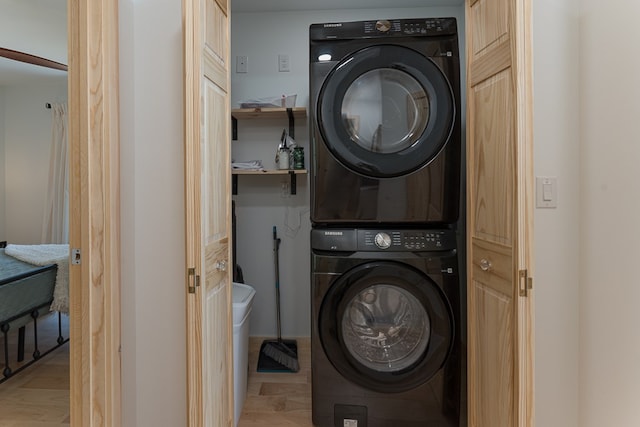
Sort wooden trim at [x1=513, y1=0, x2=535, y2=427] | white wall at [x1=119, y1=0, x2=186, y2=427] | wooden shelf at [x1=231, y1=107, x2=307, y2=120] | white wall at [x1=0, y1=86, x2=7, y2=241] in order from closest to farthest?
wooden trim at [x1=513, y1=0, x2=535, y2=427]
white wall at [x1=119, y1=0, x2=186, y2=427]
wooden shelf at [x1=231, y1=107, x2=307, y2=120]
white wall at [x1=0, y1=86, x2=7, y2=241]

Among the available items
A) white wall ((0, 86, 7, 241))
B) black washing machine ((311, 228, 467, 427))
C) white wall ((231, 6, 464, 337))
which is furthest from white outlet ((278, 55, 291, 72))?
white wall ((0, 86, 7, 241))

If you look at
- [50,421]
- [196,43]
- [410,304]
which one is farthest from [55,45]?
[410,304]

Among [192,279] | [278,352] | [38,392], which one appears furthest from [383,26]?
[38,392]

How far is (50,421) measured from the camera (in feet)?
5.82

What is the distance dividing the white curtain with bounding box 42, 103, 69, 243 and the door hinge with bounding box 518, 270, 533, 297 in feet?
13.5

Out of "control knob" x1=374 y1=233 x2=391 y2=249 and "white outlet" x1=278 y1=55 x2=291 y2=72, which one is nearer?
"control knob" x1=374 y1=233 x2=391 y2=249

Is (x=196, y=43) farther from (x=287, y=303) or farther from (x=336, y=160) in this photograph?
(x=287, y=303)

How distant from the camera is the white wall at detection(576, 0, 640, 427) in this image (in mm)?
1140

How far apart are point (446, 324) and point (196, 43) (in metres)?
1.43

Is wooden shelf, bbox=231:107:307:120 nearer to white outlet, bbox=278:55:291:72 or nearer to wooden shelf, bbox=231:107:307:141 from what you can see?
wooden shelf, bbox=231:107:307:141

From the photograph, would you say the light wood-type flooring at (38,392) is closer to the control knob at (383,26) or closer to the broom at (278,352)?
the broom at (278,352)

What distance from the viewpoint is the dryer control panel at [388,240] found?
1.48 meters

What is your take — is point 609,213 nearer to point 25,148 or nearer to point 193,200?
point 193,200

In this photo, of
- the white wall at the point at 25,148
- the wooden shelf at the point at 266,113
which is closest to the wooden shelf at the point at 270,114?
the wooden shelf at the point at 266,113
